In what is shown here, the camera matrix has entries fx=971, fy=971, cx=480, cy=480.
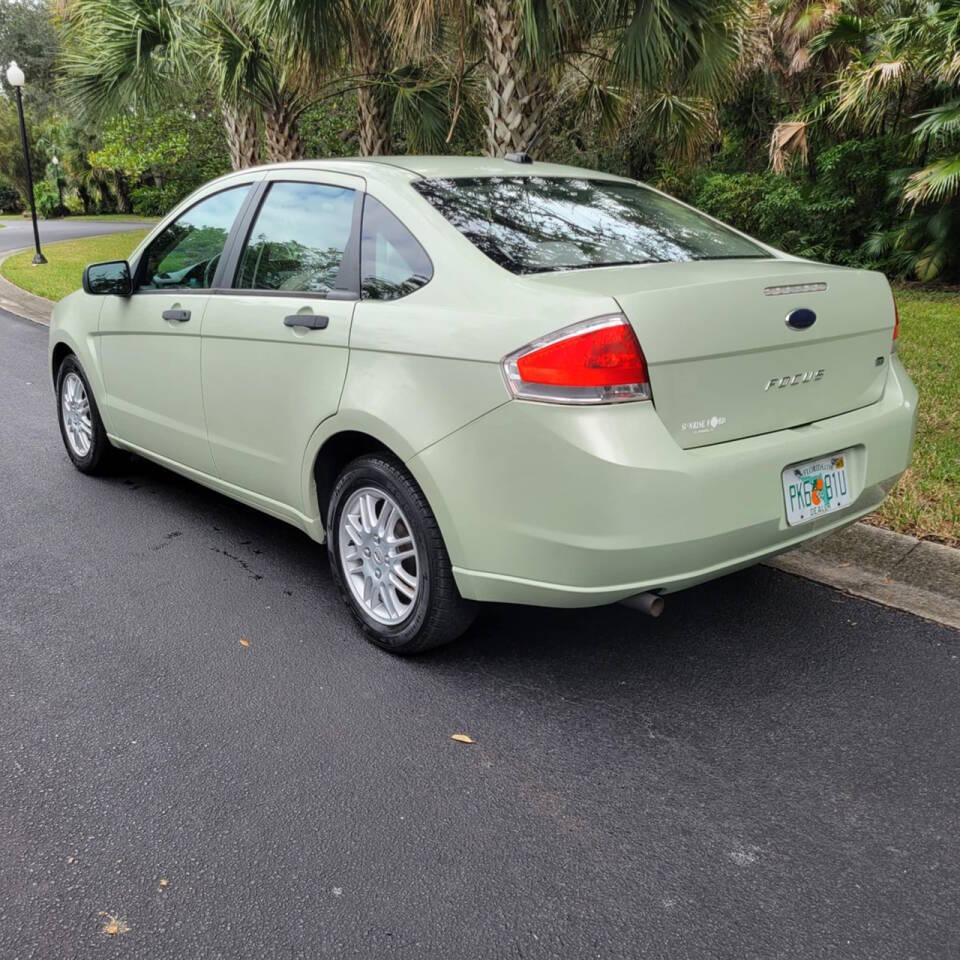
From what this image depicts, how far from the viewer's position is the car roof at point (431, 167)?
11.5 feet

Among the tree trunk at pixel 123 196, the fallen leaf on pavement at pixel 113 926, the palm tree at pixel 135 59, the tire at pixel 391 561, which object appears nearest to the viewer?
the fallen leaf on pavement at pixel 113 926

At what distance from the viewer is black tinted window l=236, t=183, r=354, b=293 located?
139 inches

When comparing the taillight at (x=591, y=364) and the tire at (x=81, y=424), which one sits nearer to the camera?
the taillight at (x=591, y=364)

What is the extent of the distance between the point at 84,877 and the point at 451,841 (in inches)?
34.7

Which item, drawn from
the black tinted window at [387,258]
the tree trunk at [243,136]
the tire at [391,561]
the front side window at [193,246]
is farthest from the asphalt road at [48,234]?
the tire at [391,561]

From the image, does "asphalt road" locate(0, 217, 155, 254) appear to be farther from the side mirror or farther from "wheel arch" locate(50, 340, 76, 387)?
the side mirror

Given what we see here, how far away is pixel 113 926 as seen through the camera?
2.16 m

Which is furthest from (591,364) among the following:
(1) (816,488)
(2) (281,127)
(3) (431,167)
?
(2) (281,127)

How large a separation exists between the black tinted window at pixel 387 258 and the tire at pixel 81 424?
238 centimetres

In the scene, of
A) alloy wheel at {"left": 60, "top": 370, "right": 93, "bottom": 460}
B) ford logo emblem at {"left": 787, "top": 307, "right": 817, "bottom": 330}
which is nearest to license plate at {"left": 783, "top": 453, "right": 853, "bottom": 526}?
ford logo emblem at {"left": 787, "top": 307, "right": 817, "bottom": 330}

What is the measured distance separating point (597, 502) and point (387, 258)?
1226 mm

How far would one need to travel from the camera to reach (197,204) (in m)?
4.40

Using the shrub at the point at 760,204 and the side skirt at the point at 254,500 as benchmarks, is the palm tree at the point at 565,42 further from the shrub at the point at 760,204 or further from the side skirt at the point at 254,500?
the shrub at the point at 760,204

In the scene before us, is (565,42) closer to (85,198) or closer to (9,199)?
(85,198)
